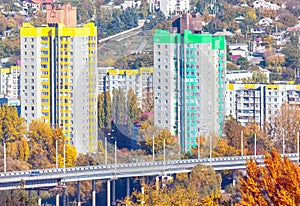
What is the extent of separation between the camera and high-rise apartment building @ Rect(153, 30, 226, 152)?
18.4 meters

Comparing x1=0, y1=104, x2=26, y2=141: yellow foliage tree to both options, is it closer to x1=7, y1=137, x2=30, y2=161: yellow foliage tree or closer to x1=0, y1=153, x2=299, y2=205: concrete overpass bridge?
x1=7, y1=137, x2=30, y2=161: yellow foliage tree

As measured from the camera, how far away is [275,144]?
74.1 feet

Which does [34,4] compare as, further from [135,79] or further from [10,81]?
[135,79]

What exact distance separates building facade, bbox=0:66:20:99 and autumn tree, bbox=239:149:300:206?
58.5 ft

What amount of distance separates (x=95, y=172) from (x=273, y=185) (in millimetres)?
8489

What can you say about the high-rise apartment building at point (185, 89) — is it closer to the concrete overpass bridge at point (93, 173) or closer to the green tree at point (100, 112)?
the concrete overpass bridge at point (93, 173)

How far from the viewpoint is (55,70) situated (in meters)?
22.5

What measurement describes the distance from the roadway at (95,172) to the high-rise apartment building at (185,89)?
43cm

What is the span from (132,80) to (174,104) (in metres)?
1.19

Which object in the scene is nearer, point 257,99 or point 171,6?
point 257,99

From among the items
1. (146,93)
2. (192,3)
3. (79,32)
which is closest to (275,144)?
(79,32)

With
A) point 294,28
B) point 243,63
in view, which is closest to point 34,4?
point 294,28

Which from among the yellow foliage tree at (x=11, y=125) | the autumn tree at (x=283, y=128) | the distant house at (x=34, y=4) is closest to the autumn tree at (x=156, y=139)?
the yellow foliage tree at (x=11, y=125)

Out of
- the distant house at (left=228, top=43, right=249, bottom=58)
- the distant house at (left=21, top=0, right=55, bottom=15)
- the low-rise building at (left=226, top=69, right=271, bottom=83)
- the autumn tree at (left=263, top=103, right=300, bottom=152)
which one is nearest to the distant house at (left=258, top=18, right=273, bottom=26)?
the distant house at (left=228, top=43, right=249, bottom=58)
